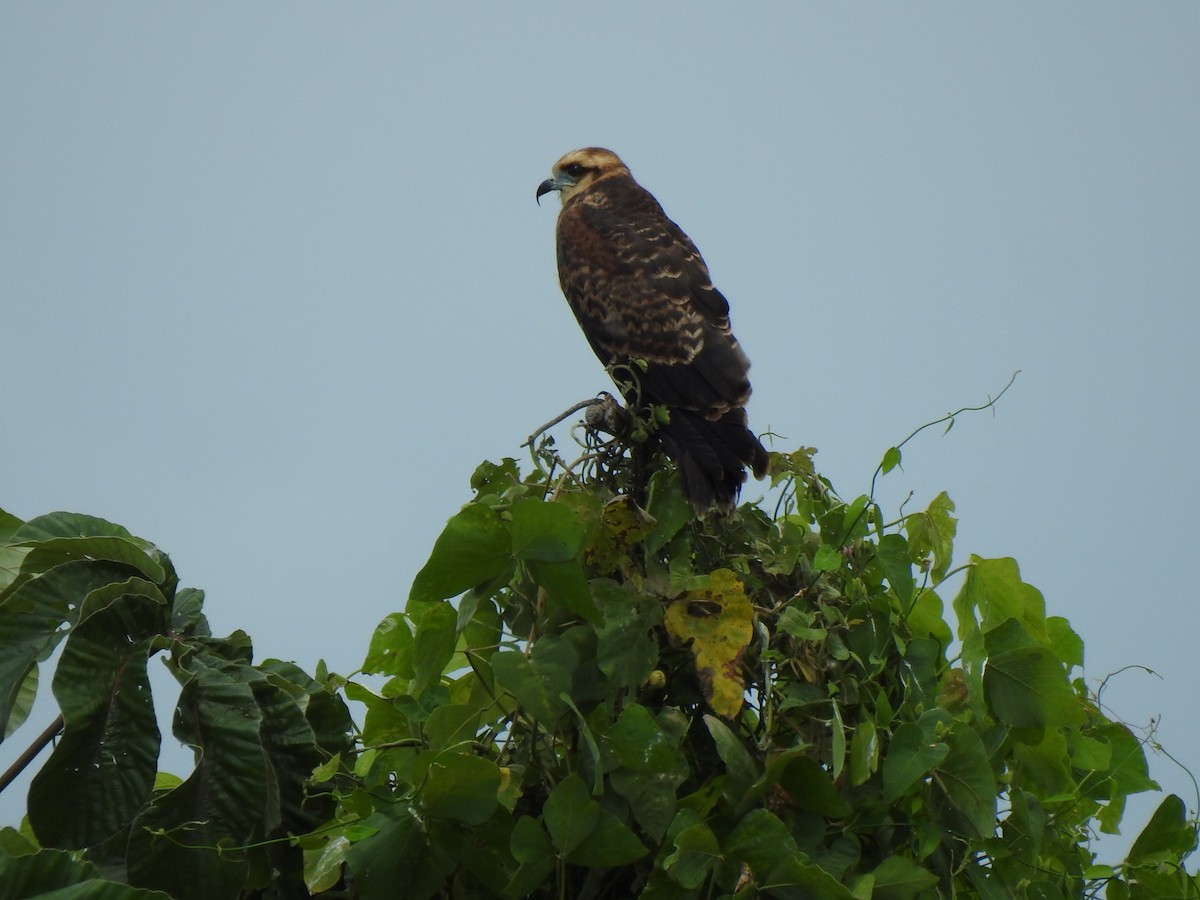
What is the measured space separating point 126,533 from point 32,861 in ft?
1.72

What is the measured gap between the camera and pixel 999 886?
1863 millimetres

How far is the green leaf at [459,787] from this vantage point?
60.6 inches

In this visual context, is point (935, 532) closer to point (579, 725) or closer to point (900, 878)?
point (900, 878)

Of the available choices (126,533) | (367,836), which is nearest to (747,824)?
(367,836)

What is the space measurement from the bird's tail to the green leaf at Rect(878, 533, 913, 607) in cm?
29

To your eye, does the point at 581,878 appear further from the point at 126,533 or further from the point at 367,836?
the point at 126,533

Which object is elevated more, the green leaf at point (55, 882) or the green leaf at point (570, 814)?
the green leaf at point (570, 814)

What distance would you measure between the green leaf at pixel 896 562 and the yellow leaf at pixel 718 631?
0.27 m

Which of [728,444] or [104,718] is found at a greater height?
[728,444]

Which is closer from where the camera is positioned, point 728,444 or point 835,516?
point 835,516

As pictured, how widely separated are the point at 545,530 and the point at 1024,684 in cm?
83

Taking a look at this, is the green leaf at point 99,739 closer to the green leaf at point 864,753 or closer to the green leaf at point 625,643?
the green leaf at point 625,643

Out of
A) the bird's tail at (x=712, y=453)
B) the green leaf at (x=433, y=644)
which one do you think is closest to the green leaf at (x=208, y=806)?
the green leaf at (x=433, y=644)

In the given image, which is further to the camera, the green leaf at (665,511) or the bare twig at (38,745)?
the green leaf at (665,511)
